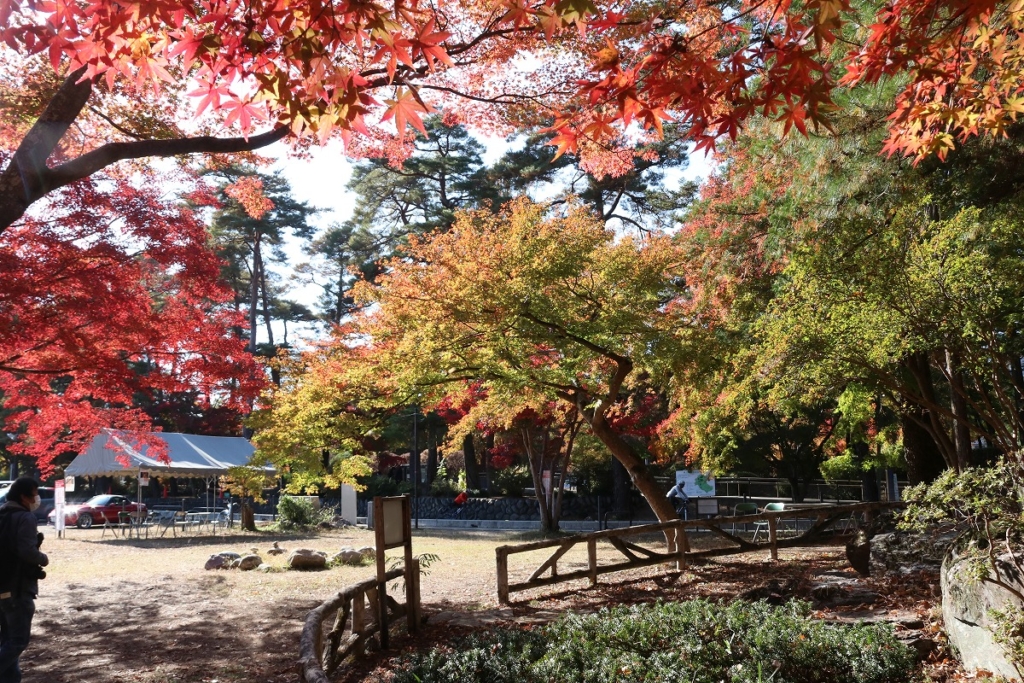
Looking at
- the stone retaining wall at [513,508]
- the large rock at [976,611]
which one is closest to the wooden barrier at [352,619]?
the large rock at [976,611]

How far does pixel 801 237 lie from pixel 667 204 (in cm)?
1750

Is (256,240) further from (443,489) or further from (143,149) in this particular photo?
(143,149)

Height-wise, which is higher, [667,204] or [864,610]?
[667,204]

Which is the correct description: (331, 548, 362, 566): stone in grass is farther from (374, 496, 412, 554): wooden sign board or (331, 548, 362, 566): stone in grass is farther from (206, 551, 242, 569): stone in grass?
(374, 496, 412, 554): wooden sign board

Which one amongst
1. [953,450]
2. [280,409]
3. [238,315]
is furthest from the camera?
[238,315]

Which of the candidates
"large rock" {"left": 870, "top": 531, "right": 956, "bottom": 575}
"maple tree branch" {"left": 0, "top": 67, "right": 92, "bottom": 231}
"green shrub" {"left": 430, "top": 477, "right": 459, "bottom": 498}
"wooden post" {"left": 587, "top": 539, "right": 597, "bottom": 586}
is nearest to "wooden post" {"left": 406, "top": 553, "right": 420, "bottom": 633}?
"wooden post" {"left": 587, "top": 539, "right": 597, "bottom": 586}

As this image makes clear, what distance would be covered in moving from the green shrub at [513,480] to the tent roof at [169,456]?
28.3 ft

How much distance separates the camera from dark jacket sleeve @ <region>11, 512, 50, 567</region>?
6055 mm

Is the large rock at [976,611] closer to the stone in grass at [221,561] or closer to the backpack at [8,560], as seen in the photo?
the backpack at [8,560]

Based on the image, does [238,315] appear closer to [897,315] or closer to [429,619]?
[429,619]

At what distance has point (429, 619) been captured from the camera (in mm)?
9969

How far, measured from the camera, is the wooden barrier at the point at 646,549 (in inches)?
445

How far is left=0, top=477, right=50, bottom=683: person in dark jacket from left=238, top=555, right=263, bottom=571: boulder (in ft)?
32.8

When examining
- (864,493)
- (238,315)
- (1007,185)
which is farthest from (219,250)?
(1007,185)
